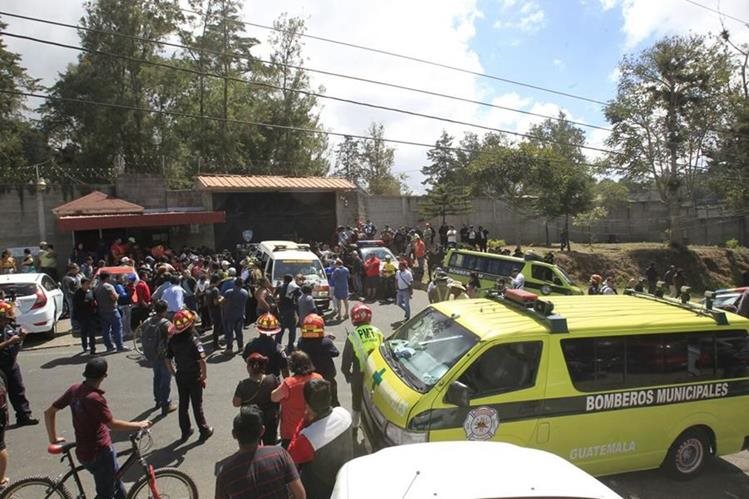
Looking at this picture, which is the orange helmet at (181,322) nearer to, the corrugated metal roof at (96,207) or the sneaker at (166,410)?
the sneaker at (166,410)

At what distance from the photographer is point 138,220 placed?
19406 mm

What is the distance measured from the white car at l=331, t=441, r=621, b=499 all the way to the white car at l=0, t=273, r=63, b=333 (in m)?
11.1

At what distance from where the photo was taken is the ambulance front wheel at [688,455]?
5848mm

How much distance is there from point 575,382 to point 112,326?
31.6 ft

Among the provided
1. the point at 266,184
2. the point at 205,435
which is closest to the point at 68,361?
the point at 205,435

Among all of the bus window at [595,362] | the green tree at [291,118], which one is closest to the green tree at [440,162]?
the green tree at [291,118]

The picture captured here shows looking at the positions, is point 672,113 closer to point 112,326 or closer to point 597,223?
point 597,223

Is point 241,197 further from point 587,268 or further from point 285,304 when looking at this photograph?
point 587,268

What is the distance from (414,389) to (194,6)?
3169 cm

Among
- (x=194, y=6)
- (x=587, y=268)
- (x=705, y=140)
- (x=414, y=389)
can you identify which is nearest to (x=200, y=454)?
(x=414, y=389)

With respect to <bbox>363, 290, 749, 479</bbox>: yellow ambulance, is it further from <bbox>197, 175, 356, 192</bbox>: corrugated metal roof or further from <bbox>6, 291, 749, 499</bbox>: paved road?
<bbox>197, 175, 356, 192</bbox>: corrugated metal roof

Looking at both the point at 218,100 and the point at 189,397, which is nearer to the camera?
the point at 189,397

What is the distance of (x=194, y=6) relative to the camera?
1203 inches

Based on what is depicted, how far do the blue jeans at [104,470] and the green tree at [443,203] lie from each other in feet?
76.7
